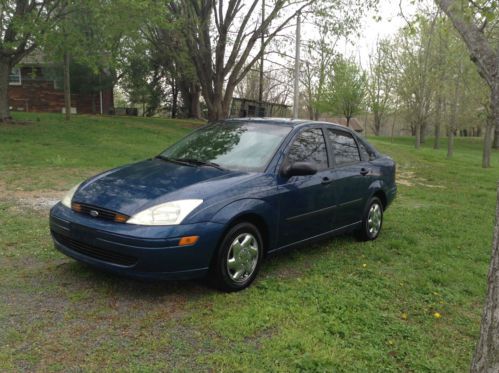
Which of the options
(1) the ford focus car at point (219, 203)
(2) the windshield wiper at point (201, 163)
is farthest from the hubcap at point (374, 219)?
(2) the windshield wiper at point (201, 163)

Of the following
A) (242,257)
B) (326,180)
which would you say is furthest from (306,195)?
(242,257)

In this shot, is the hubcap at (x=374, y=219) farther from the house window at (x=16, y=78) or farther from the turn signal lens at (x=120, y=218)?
the house window at (x=16, y=78)

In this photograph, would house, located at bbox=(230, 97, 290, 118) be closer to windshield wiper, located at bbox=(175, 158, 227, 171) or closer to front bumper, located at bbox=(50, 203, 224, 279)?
windshield wiper, located at bbox=(175, 158, 227, 171)

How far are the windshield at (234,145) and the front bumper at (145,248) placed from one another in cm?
100

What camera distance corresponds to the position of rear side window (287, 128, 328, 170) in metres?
4.88

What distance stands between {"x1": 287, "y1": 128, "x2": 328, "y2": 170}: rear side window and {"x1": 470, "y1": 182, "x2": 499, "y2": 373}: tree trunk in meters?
2.53

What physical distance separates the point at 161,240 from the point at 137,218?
276 millimetres

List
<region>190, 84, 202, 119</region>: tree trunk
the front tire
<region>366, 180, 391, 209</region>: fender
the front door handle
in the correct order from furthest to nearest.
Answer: <region>190, 84, 202, 119</region>: tree trunk → <region>366, 180, 391, 209</region>: fender → the front door handle → the front tire

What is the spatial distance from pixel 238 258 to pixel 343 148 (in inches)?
92.3

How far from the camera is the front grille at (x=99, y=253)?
371cm

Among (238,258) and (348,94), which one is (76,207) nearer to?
(238,258)

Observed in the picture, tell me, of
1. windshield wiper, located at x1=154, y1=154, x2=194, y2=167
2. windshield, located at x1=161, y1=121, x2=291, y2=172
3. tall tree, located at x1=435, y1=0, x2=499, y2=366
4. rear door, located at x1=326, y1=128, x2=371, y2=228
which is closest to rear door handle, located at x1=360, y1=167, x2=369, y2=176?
rear door, located at x1=326, y1=128, x2=371, y2=228

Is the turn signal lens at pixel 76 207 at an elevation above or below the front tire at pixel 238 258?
above

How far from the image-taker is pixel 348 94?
38.2m
